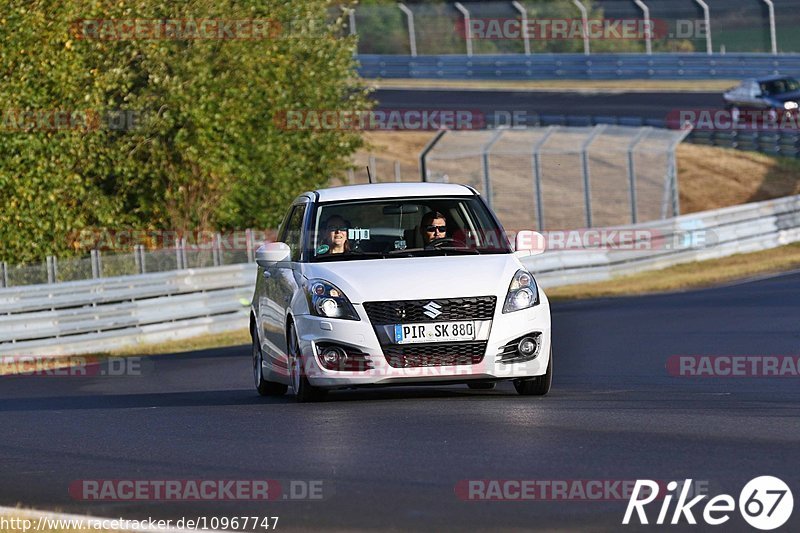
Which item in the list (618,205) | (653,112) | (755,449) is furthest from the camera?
(653,112)

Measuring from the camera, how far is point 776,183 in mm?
44375

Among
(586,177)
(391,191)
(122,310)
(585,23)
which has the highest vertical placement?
(391,191)

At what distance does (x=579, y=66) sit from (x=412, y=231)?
146 ft

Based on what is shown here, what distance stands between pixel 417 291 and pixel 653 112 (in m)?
39.4

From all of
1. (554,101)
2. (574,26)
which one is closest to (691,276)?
(554,101)

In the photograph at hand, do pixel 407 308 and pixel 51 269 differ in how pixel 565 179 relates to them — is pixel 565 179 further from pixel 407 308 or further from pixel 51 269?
pixel 407 308

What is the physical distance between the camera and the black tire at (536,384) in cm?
1214

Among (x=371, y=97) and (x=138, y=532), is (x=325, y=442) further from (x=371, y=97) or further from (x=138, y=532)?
(x=371, y=97)

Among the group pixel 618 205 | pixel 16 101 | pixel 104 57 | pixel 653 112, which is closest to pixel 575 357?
pixel 16 101

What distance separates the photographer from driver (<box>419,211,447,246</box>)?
1259 centimetres

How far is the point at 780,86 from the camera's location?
1889 inches

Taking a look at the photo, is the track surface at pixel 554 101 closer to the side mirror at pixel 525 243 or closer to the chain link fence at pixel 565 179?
the chain link fence at pixel 565 179

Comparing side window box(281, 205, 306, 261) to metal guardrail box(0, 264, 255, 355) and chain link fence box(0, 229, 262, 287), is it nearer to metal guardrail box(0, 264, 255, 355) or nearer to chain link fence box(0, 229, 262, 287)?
metal guardrail box(0, 264, 255, 355)

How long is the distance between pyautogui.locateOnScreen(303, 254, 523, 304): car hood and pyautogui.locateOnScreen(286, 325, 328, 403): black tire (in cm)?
53
